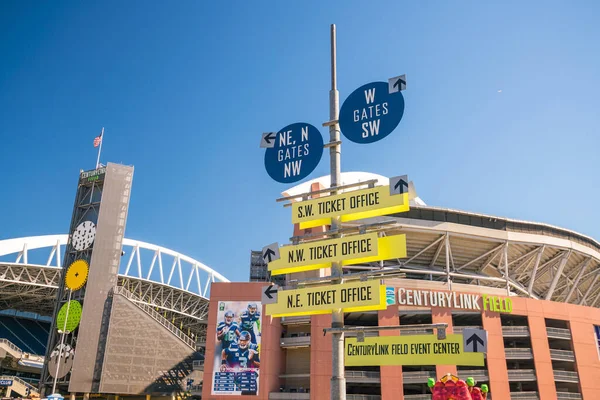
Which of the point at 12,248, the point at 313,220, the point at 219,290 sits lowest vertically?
the point at 313,220

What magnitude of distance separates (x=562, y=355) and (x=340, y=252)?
161ft

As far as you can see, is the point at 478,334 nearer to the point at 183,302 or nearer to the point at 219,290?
the point at 219,290

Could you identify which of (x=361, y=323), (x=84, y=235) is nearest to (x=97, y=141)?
(x=84, y=235)

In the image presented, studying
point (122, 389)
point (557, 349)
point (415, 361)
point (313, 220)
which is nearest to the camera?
point (415, 361)

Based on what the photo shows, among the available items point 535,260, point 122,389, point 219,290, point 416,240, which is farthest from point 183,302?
point 535,260

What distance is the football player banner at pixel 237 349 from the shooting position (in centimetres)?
5041

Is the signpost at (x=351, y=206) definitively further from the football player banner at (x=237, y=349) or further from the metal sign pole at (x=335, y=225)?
the football player banner at (x=237, y=349)

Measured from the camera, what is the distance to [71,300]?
6175 cm

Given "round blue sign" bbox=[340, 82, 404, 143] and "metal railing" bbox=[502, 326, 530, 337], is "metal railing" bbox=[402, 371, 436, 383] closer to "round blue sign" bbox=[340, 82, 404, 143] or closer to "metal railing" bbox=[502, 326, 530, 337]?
"metal railing" bbox=[502, 326, 530, 337]

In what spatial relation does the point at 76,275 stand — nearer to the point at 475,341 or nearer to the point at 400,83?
the point at 400,83

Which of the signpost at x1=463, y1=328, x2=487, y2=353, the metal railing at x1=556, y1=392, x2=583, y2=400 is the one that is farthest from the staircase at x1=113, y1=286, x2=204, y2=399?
the signpost at x1=463, y1=328, x2=487, y2=353

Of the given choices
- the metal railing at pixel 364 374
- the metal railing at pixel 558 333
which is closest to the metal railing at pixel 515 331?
the metal railing at pixel 558 333

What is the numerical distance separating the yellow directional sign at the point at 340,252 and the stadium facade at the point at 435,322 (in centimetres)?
3386

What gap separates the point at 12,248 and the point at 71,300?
2110cm
